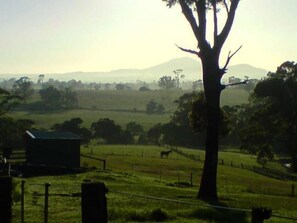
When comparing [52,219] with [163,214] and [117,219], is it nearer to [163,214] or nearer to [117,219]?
[117,219]

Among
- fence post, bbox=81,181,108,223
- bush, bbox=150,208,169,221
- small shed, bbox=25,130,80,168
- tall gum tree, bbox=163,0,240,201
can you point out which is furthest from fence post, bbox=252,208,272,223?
small shed, bbox=25,130,80,168

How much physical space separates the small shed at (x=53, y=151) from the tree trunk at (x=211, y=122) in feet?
76.5

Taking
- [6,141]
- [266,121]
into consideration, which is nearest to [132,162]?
[266,121]

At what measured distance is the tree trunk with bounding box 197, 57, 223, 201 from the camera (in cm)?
2528

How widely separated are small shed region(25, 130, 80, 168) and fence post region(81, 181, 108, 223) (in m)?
39.1

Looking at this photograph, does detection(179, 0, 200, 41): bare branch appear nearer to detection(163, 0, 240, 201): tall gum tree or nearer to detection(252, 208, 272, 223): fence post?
detection(163, 0, 240, 201): tall gum tree

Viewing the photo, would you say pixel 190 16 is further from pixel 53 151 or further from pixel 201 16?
pixel 53 151

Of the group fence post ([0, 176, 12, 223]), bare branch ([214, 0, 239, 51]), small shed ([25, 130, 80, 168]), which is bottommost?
small shed ([25, 130, 80, 168])

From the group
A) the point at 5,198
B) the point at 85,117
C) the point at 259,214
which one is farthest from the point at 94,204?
the point at 85,117

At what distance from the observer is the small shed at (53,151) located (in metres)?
46.6

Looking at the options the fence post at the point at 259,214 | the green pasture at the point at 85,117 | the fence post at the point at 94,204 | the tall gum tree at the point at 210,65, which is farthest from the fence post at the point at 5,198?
the green pasture at the point at 85,117

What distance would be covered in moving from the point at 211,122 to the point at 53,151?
81.3 ft

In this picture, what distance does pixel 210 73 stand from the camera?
25.4 metres

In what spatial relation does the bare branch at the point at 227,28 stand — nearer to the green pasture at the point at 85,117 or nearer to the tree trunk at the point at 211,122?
the tree trunk at the point at 211,122
